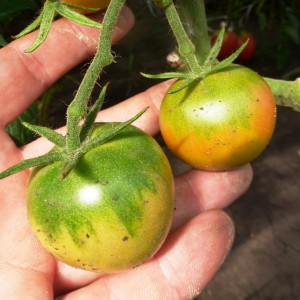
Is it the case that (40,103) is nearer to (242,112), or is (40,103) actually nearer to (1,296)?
(1,296)

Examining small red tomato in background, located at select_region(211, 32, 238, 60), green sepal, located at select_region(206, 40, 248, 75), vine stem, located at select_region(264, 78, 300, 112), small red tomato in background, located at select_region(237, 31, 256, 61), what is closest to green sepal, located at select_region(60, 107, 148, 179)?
green sepal, located at select_region(206, 40, 248, 75)

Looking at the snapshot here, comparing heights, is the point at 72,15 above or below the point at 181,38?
above

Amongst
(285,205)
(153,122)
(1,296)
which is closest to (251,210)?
(285,205)

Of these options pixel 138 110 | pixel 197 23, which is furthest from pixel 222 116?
pixel 138 110

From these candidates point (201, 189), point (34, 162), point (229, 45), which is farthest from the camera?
point (229, 45)

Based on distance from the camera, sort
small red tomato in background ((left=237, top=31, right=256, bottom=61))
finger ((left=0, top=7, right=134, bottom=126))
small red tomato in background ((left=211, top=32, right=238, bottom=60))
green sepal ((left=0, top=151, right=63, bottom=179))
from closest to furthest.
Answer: green sepal ((left=0, top=151, right=63, bottom=179)) < finger ((left=0, top=7, right=134, bottom=126)) < small red tomato in background ((left=211, top=32, right=238, bottom=60)) < small red tomato in background ((left=237, top=31, right=256, bottom=61))

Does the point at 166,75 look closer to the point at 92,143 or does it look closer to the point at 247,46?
the point at 92,143

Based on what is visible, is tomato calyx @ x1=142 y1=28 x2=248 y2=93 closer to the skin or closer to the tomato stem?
the tomato stem
